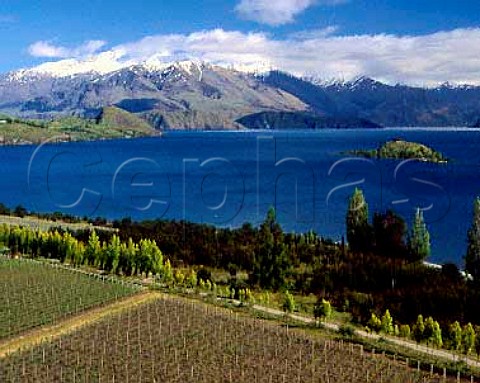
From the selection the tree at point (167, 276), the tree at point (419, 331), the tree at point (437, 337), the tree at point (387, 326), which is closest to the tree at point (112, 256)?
the tree at point (167, 276)

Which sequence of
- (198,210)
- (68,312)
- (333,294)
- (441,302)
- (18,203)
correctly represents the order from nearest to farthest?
(68,312)
(441,302)
(333,294)
(198,210)
(18,203)

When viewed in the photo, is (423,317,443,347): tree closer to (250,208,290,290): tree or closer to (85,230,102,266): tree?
(250,208,290,290): tree

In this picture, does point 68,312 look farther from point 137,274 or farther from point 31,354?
point 137,274

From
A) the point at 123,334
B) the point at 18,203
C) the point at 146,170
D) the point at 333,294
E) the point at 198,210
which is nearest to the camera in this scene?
the point at 123,334

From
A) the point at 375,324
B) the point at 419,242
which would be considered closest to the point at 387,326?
the point at 375,324

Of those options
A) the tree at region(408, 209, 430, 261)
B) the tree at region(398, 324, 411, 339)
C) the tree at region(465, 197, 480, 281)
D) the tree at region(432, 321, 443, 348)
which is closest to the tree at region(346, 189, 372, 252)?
the tree at region(408, 209, 430, 261)

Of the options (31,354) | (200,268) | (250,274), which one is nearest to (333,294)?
(250,274)

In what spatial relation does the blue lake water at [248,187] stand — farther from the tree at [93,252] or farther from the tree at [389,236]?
the tree at [93,252]
